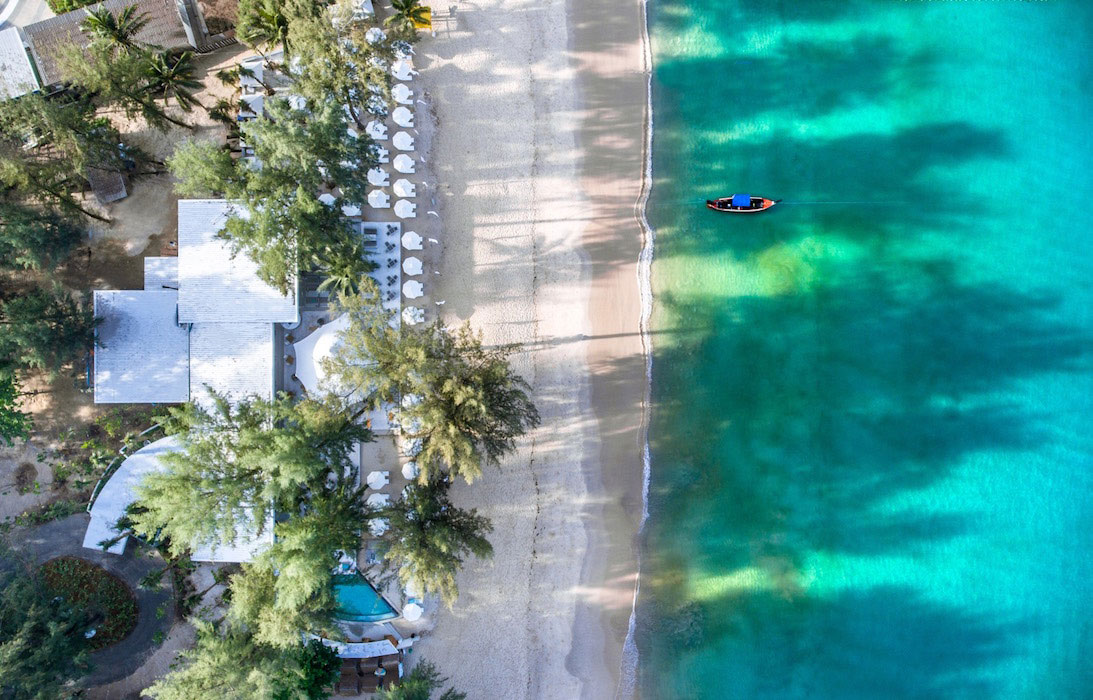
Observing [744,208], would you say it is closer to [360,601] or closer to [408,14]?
[408,14]

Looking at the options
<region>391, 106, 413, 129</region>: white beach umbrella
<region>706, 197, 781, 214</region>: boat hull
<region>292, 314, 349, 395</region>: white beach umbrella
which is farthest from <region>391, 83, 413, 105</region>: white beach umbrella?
<region>706, 197, 781, 214</region>: boat hull

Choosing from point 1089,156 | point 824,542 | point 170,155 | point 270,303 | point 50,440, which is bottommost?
point 824,542

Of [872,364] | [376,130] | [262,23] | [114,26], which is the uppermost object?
[114,26]

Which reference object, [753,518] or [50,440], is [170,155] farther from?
[753,518]

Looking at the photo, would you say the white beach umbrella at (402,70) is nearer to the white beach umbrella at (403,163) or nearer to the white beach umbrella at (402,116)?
the white beach umbrella at (402,116)

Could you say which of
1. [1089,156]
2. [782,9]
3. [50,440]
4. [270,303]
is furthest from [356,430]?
[1089,156]

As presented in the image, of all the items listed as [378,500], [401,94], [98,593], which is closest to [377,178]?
[401,94]
